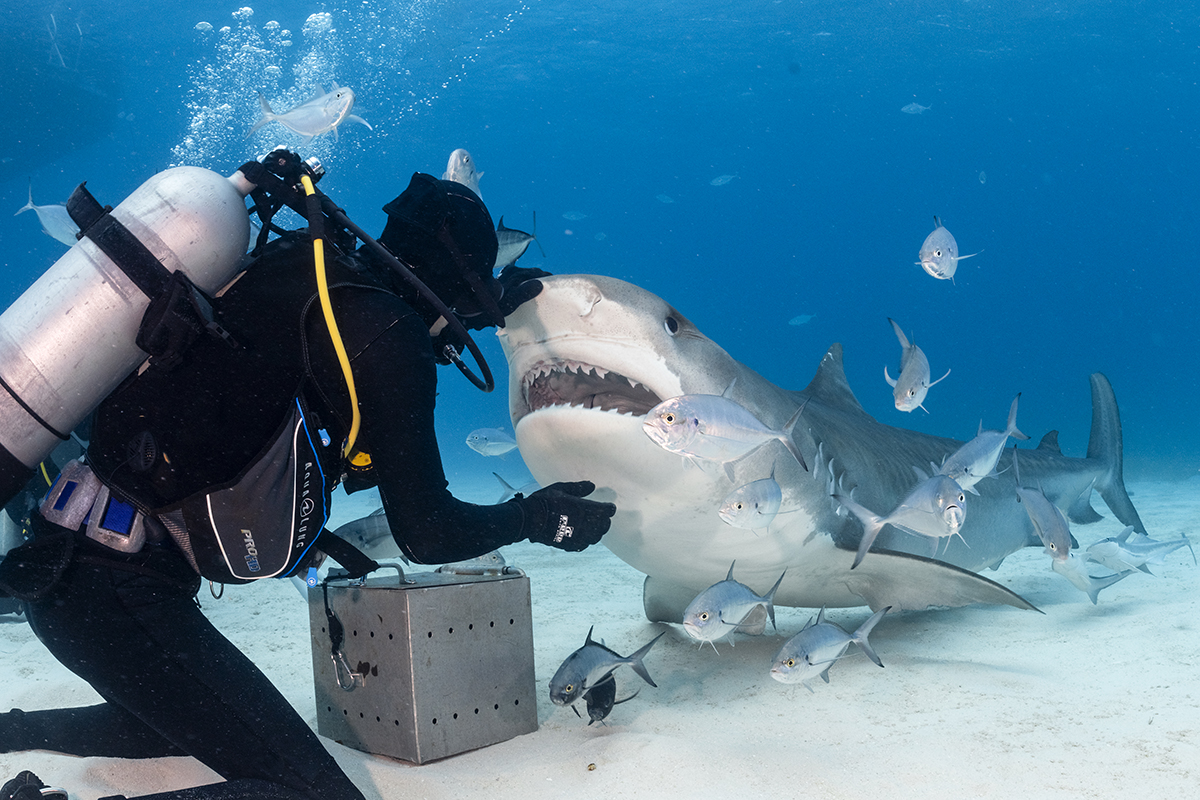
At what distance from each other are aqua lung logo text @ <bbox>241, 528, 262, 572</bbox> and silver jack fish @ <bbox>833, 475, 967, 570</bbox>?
2.14 m

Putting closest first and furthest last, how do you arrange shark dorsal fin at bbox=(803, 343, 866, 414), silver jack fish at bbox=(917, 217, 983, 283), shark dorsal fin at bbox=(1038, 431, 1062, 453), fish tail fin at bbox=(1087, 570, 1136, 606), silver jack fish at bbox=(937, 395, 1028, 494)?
1. silver jack fish at bbox=(937, 395, 1028, 494)
2. fish tail fin at bbox=(1087, 570, 1136, 606)
3. silver jack fish at bbox=(917, 217, 983, 283)
4. shark dorsal fin at bbox=(803, 343, 866, 414)
5. shark dorsal fin at bbox=(1038, 431, 1062, 453)

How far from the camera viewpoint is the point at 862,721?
8.81ft

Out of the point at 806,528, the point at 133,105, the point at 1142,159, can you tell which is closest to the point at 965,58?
the point at 1142,159

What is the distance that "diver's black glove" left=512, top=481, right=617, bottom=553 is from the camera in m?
2.42

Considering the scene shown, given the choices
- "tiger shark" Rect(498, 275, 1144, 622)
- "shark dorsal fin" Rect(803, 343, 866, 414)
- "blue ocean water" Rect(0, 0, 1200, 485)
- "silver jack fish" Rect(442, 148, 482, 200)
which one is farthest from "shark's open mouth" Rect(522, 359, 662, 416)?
"blue ocean water" Rect(0, 0, 1200, 485)

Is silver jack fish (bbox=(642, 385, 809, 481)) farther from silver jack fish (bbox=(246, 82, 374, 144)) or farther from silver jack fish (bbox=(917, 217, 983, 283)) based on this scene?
silver jack fish (bbox=(246, 82, 374, 144))

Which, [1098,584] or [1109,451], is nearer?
[1098,584]

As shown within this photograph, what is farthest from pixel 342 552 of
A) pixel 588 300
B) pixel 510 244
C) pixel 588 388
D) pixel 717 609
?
pixel 510 244

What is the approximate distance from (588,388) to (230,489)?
1401 millimetres

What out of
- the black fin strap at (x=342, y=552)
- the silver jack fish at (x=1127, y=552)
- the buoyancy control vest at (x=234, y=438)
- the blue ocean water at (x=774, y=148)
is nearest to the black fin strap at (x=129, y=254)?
the buoyancy control vest at (x=234, y=438)

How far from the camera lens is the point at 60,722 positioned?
2404 mm

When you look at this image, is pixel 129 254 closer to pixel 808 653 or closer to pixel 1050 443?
pixel 808 653

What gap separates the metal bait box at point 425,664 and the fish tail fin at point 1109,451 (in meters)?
5.86

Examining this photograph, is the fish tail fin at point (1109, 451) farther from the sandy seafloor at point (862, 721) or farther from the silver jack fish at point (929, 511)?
the silver jack fish at point (929, 511)
